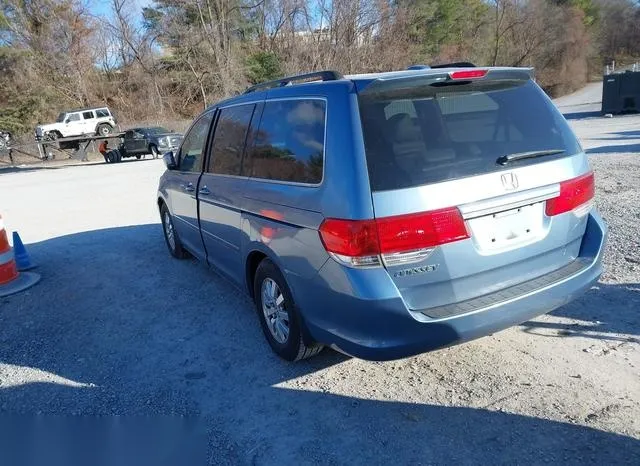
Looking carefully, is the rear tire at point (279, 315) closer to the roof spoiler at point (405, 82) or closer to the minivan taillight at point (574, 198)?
the roof spoiler at point (405, 82)

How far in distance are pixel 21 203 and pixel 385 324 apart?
13.8 metres

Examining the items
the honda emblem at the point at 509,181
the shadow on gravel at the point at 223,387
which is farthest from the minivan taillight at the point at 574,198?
the shadow on gravel at the point at 223,387

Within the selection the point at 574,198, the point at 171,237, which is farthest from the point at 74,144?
the point at 574,198

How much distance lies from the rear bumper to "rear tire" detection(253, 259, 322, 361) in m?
0.27

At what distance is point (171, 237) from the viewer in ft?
20.9

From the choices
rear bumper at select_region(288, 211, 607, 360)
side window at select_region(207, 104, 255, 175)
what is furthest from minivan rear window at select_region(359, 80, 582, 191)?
side window at select_region(207, 104, 255, 175)

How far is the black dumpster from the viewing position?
25.0m

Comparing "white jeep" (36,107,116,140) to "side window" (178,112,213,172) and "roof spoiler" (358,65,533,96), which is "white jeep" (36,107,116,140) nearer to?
"side window" (178,112,213,172)

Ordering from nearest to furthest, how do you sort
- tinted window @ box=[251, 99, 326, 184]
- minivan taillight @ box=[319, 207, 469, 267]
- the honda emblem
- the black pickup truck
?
minivan taillight @ box=[319, 207, 469, 267] → the honda emblem → tinted window @ box=[251, 99, 326, 184] → the black pickup truck

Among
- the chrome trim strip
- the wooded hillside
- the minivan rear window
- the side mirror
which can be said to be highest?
the wooded hillside

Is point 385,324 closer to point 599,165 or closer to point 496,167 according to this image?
point 496,167

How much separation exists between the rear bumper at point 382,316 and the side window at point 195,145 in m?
2.41

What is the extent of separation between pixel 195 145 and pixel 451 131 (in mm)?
3094

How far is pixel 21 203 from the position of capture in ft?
44.4
